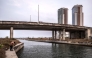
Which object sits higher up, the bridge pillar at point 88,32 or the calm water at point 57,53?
the bridge pillar at point 88,32

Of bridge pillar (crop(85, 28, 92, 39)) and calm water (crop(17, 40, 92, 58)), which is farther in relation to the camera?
bridge pillar (crop(85, 28, 92, 39))

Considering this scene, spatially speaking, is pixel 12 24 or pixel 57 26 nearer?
pixel 12 24

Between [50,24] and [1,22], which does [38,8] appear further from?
[1,22]

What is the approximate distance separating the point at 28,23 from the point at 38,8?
2004 cm

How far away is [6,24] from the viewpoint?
8544 centimetres

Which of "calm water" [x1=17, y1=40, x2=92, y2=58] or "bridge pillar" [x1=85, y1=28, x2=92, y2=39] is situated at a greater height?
"bridge pillar" [x1=85, y1=28, x2=92, y2=39]

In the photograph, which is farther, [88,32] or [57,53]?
[88,32]

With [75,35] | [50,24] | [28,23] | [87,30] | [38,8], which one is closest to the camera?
[28,23]

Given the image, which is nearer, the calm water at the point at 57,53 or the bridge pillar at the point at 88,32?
the calm water at the point at 57,53

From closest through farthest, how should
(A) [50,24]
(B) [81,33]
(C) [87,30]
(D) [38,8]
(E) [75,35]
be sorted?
1. (A) [50,24]
2. (D) [38,8]
3. (C) [87,30]
4. (B) [81,33]
5. (E) [75,35]

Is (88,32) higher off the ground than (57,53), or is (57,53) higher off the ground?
(88,32)

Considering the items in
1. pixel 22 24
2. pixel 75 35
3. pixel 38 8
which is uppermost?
pixel 38 8

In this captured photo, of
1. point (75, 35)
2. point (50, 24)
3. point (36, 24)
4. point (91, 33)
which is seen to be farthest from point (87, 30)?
point (36, 24)

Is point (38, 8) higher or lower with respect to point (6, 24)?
higher
